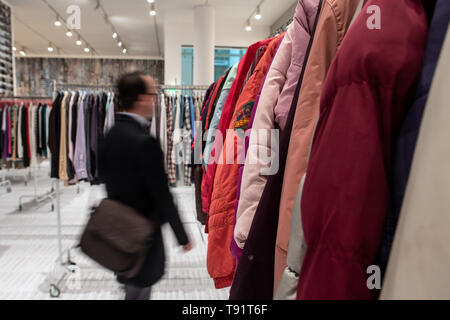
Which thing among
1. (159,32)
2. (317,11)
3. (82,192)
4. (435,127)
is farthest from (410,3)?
(159,32)

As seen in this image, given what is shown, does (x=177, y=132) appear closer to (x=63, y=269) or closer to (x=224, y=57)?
(x=63, y=269)

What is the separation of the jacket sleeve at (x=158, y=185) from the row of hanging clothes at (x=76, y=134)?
1.52 metres

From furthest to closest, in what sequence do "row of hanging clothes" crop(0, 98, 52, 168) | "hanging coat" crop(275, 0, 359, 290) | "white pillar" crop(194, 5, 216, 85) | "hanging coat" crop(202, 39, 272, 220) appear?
1. "white pillar" crop(194, 5, 216, 85)
2. "row of hanging clothes" crop(0, 98, 52, 168)
3. "hanging coat" crop(202, 39, 272, 220)
4. "hanging coat" crop(275, 0, 359, 290)

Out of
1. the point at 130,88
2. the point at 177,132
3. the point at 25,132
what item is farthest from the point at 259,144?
the point at 25,132

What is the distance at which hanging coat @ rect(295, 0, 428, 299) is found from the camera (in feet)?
1.45

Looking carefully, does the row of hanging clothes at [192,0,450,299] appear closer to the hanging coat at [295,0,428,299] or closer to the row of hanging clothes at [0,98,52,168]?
the hanging coat at [295,0,428,299]

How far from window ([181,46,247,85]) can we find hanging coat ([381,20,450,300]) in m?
6.89

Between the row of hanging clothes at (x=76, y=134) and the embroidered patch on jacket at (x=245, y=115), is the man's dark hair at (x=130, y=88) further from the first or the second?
the row of hanging clothes at (x=76, y=134)

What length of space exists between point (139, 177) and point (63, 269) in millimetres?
1775

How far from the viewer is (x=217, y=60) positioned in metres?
7.34

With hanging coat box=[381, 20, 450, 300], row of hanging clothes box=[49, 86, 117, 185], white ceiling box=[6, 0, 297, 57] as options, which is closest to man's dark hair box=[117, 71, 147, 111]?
hanging coat box=[381, 20, 450, 300]

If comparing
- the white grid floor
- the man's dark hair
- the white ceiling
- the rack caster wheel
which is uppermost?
the white ceiling

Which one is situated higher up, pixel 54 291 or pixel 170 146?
pixel 170 146
